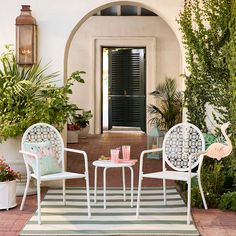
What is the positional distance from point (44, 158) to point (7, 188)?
52 centimetres

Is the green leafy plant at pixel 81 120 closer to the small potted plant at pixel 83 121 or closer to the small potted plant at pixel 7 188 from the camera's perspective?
the small potted plant at pixel 83 121

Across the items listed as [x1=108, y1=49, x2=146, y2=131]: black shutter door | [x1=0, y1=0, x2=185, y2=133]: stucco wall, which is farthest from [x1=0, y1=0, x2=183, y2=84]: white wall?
[x1=108, y1=49, x2=146, y2=131]: black shutter door

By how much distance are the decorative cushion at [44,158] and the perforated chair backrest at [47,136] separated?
0.11 meters

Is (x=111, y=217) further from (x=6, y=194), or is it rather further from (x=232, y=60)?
(x=232, y=60)

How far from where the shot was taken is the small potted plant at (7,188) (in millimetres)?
4582

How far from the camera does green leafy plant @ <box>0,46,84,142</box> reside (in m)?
5.13

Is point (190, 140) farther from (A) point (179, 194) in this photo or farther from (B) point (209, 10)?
(B) point (209, 10)

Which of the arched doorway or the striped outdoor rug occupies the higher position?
the arched doorway

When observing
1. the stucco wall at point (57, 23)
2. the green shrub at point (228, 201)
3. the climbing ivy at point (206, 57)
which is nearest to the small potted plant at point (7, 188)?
the stucco wall at point (57, 23)

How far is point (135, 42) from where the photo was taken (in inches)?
448

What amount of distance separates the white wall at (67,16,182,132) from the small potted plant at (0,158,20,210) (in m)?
6.85

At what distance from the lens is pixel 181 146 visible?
15.7 feet

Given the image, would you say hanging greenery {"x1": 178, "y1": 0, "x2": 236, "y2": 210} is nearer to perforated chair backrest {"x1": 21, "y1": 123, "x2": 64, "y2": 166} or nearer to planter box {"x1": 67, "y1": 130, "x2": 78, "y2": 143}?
perforated chair backrest {"x1": 21, "y1": 123, "x2": 64, "y2": 166}

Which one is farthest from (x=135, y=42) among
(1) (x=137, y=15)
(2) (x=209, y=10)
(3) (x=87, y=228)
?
(3) (x=87, y=228)
